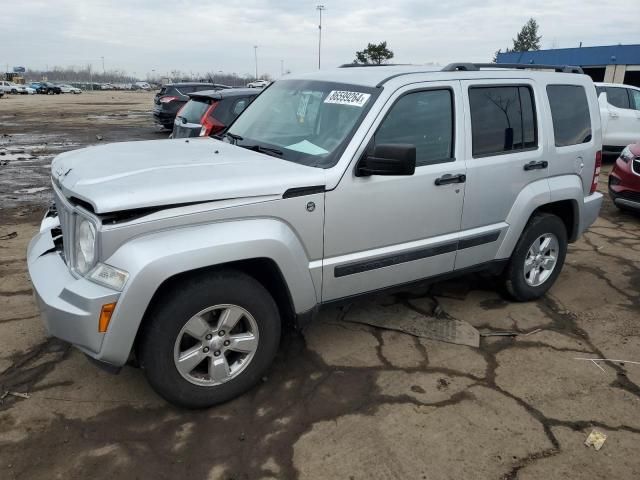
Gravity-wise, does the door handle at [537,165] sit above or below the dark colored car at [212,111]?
below

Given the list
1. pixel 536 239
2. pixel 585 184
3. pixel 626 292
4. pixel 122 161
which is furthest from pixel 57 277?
pixel 626 292

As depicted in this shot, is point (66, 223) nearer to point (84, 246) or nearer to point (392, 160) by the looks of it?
point (84, 246)

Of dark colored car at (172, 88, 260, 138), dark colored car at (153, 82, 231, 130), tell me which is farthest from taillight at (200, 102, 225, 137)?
dark colored car at (153, 82, 231, 130)

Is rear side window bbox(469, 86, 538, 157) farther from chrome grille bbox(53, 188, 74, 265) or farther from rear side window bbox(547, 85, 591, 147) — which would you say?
chrome grille bbox(53, 188, 74, 265)

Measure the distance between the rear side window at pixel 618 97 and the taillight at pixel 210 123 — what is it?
29.6 ft

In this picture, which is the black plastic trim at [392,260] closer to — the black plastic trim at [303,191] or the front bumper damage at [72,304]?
the black plastic trim at [303,191]

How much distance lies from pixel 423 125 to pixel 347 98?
0.55 m

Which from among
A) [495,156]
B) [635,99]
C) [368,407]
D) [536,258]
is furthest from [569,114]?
[635,99]

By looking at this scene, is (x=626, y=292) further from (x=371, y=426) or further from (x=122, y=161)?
(x=122, y=161)

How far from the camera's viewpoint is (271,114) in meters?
3.89

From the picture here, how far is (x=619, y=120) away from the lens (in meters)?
11.4

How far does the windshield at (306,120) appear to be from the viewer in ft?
10.6

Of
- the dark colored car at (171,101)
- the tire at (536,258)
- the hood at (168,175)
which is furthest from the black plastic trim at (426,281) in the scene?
the dark colored car at (171,101)

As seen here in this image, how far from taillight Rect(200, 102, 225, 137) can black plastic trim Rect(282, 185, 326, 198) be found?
17.8ft
